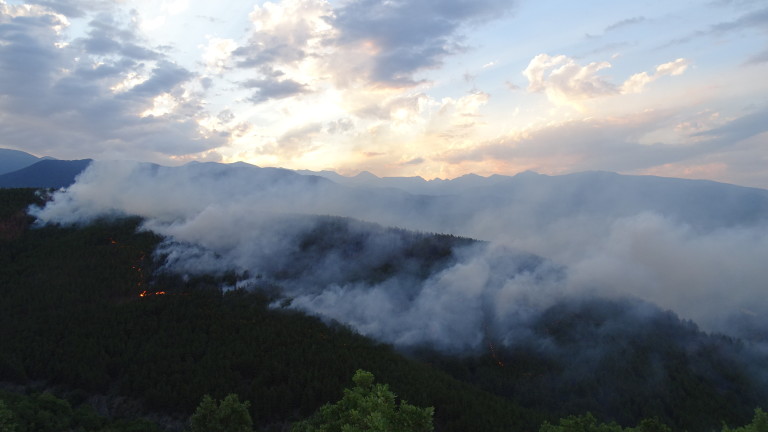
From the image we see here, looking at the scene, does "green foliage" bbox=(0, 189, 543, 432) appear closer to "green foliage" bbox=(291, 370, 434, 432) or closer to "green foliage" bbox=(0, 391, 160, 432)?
"green foliage" bbox=(0, 391, 160, 432)

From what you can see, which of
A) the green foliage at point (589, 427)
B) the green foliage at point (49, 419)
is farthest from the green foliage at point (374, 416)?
the green foliage at point (49, 419)

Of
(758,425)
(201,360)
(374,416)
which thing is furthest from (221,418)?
(758,425)

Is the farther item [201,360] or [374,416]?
[201,360]

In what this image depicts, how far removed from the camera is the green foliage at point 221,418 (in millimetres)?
86375

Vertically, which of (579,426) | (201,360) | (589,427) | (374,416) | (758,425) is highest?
(374,416)

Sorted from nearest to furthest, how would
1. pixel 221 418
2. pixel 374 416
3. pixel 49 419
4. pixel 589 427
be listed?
pixel 374 416
pixel 589 427
pixel 221 418
pixel 49 419

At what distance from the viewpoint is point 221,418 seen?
87.8 m

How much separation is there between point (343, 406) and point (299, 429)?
642 inches

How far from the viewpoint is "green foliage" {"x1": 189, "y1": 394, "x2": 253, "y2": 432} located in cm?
8638

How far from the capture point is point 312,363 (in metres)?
163

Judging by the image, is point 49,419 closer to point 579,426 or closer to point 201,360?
point 201,360

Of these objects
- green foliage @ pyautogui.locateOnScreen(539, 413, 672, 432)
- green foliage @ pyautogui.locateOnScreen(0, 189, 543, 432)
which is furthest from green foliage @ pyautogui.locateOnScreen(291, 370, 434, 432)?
green foliage @ pyautogui.locateOnScreen(0, 189, 543, 432)

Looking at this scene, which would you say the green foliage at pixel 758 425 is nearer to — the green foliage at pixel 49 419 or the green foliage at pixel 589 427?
the green foliage at pixel 589 427

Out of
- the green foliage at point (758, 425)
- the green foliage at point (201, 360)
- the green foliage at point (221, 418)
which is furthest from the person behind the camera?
the green foliage at point (201, 360)
